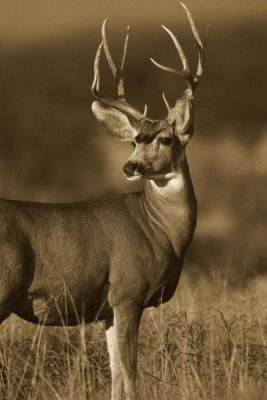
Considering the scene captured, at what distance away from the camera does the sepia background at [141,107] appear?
1512 cm

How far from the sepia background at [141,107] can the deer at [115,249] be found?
6495 millimetres

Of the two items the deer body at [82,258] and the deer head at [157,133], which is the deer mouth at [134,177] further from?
the deer body at [82,258]

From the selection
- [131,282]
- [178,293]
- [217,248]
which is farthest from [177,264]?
[217,248]

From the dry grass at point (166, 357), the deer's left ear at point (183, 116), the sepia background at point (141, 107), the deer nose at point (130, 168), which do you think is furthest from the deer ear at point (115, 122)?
the sepia background at point (141, 107)

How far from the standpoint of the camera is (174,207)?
24.7 ft

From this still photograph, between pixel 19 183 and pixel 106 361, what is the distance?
7.56 metres

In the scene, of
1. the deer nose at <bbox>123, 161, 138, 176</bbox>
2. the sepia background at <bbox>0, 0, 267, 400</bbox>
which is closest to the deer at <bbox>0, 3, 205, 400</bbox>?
the deer nose at <bbox>123, 161, 138, 176</bbox>

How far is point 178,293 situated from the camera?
10.5 metres

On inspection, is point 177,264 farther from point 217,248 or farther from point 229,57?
point 229,57

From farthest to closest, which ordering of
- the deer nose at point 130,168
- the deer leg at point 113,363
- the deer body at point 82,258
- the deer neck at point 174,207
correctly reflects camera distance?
the deer neck at point 174,207 → the deer nose at point 130,168 → the deer leg at point 113,363 → the deer body at point 82,258

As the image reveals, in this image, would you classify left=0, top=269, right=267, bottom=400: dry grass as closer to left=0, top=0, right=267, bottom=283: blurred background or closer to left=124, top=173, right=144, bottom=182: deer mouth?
left=124, top=173, right=144, bottom=182: deer mouth

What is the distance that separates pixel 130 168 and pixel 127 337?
2.97 feet

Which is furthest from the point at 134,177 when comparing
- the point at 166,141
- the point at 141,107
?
the point at 141,107

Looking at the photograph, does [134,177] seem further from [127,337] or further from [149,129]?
[127,337]
